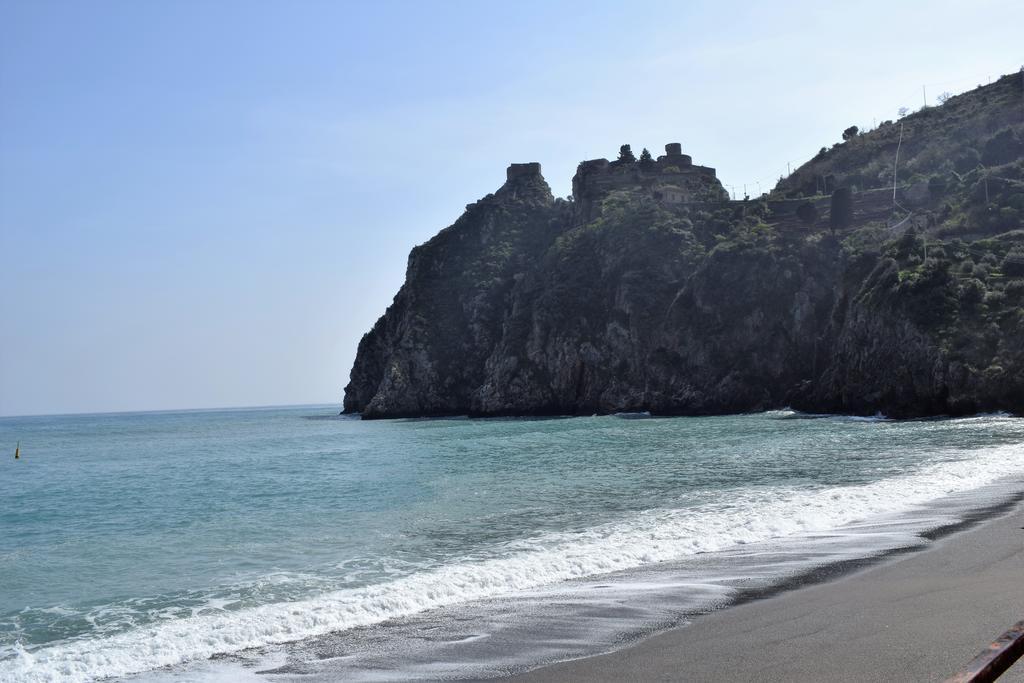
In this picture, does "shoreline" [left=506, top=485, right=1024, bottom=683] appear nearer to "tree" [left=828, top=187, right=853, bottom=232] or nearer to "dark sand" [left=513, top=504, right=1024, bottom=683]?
"dark sand" [left=513, top=504, right=1024, bottom=683]

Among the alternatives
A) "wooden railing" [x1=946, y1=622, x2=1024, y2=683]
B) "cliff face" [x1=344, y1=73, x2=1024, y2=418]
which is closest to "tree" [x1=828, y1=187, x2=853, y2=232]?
"cliff face" [x1=344, y1=73, x2=1024, y2=418]

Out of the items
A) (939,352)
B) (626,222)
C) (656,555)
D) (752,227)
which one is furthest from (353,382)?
(656,555)

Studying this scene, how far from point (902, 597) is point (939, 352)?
50.3 meters

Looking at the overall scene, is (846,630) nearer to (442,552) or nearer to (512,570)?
(512,570)

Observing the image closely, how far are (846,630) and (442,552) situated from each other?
842 cm

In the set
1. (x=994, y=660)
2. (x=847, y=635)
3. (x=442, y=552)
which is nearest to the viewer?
(x=994, y=660)

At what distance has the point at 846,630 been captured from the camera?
867 centimetres

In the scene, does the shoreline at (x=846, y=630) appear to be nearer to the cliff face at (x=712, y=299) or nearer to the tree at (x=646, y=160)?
the cliff face at (x=712, y=299)

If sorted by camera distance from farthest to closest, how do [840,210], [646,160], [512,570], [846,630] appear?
[646,160], [840,210], [512,570], [846,630]

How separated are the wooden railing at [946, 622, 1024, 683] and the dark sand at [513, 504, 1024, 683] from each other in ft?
10.9

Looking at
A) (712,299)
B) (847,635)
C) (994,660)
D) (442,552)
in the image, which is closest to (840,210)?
(712,299)

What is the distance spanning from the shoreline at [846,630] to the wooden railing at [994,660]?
3.35 m

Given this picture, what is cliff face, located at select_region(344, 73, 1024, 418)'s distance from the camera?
58.1 metres

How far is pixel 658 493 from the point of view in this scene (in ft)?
73.8
